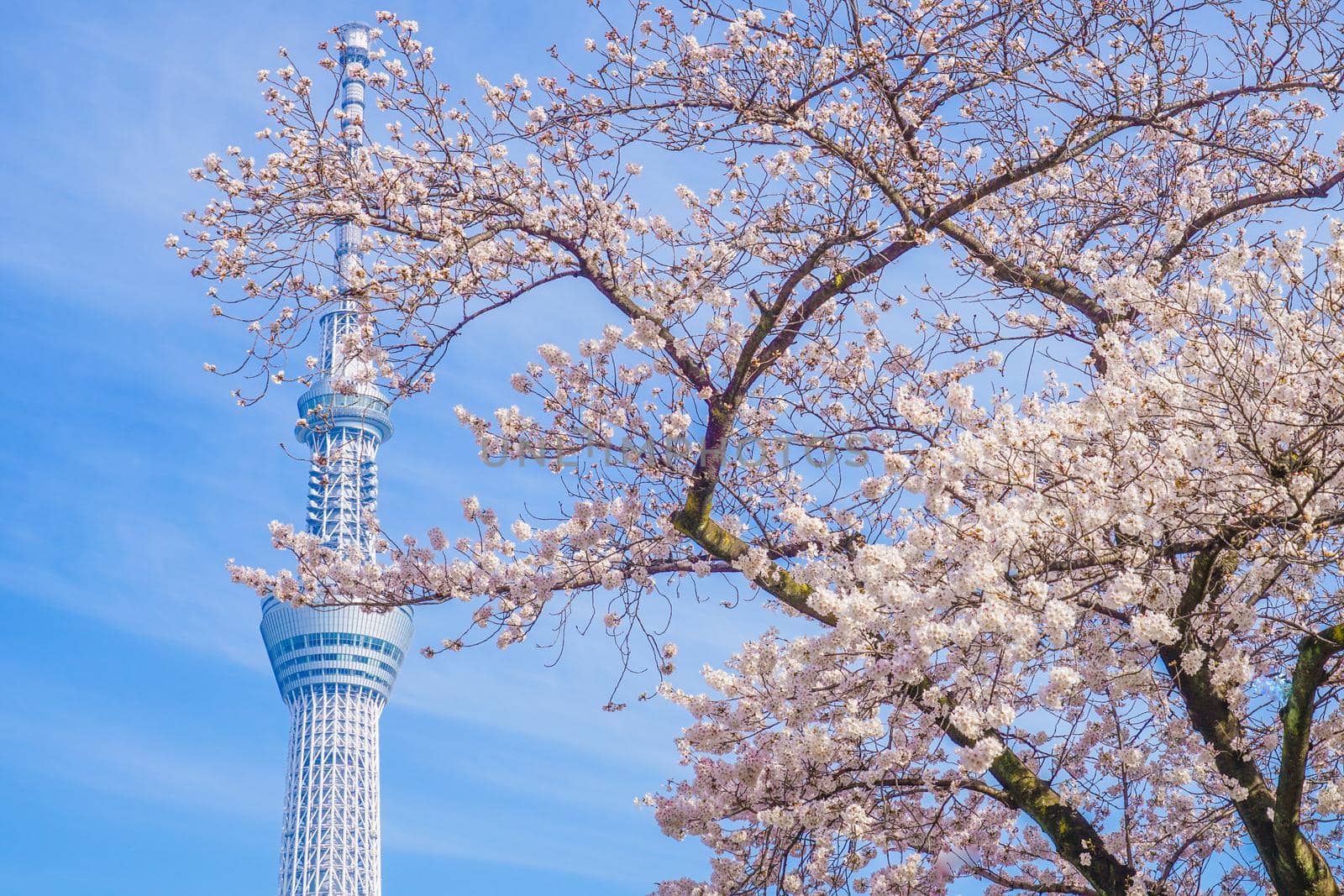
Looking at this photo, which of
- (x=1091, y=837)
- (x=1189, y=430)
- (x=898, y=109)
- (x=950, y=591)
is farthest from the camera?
(x=898, y=109)

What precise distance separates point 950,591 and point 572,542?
2840 millimetres

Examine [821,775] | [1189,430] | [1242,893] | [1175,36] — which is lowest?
[1242,893]

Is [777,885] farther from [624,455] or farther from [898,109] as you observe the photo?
[898,109]

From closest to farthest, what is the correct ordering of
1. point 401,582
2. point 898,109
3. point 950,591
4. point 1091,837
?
point 950,591, point 1091,837, point 898,109, point 401,582

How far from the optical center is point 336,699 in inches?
2450

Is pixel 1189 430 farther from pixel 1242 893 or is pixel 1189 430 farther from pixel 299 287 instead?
pixel 299 287

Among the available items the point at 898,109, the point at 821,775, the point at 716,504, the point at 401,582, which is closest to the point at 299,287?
the point at 401,582

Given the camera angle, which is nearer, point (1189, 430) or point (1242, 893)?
point (1189, 430)

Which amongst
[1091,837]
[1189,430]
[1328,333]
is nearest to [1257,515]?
[1189,430]

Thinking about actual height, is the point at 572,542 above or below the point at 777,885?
→ above

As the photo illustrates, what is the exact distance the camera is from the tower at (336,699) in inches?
2271

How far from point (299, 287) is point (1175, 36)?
5.26m

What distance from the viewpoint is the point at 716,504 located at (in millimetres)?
6656

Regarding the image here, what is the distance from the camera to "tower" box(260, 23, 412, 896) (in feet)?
189
